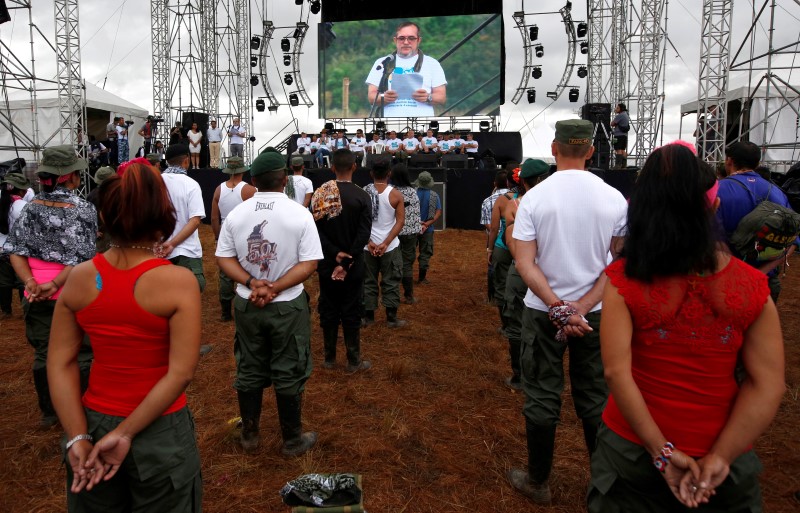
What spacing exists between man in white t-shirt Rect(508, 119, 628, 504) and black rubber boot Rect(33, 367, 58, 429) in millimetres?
3279

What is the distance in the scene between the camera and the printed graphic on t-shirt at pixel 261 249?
347 centimetres

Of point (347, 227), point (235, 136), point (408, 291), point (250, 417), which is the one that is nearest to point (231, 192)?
point (347, 227)

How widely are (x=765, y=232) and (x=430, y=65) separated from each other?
1971cm

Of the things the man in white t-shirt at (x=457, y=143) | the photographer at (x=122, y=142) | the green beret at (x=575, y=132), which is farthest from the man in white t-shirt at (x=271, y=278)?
the man in white t-shirt at (x=457, y=143)

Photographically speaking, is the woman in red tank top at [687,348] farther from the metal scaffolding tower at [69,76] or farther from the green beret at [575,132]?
the metal scaffolding tower at [69,76]

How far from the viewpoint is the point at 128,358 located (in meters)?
1.86

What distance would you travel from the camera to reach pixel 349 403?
466 cm

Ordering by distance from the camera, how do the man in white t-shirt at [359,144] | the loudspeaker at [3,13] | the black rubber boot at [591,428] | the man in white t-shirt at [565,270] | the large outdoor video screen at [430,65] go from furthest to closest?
the large outdoor video screen at [430,65], the man in white t-shirt at [359,144], the loudspeaker at [3,13], the black rubber boot at [591,428], the man in white t-shirt at [565,270]

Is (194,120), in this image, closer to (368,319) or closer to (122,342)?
(368,319)

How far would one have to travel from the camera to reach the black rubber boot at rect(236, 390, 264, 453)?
12.1ft

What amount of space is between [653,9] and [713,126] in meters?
6.50

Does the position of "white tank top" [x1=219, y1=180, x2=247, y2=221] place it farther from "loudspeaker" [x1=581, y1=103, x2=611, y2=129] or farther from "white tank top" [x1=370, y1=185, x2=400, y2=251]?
"loudspeaker" [x1=581, y1=103, x2=611, y2=129]

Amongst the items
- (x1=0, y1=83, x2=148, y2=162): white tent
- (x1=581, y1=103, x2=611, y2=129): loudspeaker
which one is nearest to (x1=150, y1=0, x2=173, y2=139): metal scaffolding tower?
(x1=0, y1=83, x2=148, y2=162): white tent

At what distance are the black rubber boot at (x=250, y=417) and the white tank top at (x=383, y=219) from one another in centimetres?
279
